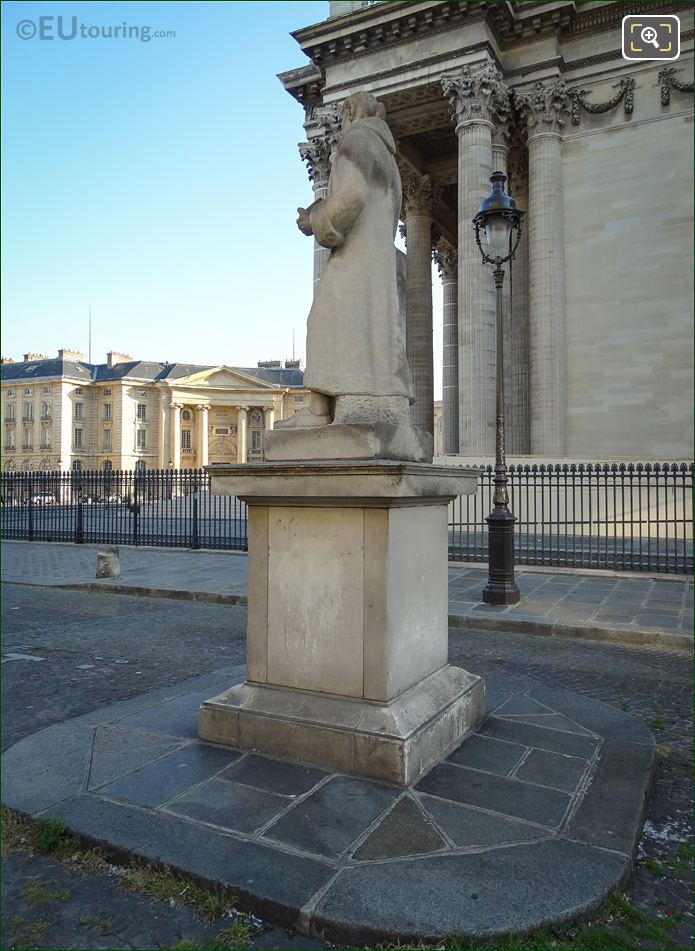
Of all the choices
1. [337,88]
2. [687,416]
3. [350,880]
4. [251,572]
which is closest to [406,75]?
[337,88]

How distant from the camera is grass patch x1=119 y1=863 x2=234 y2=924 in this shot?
7.68 ft

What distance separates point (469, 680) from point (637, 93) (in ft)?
76.1

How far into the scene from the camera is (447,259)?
3478 cm

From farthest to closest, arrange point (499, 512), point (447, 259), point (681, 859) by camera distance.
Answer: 1. point (447, 259)
2. point (499, 512)
3. point (681, 859)

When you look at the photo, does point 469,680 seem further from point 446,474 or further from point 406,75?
point 406,75

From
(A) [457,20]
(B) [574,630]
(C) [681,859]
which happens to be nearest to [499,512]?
(B) [574,630]

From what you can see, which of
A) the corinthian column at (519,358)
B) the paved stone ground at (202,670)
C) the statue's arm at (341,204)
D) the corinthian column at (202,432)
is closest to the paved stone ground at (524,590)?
the paved stone ground at (202,670)

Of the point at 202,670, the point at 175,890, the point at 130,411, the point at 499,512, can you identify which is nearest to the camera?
the point at 175,890

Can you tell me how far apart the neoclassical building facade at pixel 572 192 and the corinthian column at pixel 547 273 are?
41mm

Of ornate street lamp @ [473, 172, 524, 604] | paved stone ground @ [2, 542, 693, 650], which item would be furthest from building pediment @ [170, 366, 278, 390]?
ornate street lamp @ [473, 172, 524, 604]

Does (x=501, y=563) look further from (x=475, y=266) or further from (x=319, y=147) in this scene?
(x=319, y=147)

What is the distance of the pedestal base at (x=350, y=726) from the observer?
323cm

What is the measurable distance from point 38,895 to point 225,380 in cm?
8612

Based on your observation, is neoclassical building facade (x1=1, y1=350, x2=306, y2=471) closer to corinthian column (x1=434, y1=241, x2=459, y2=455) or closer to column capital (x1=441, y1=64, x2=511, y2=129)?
corinthian column (x1=434, y1=241, x2=459, y2=455)
